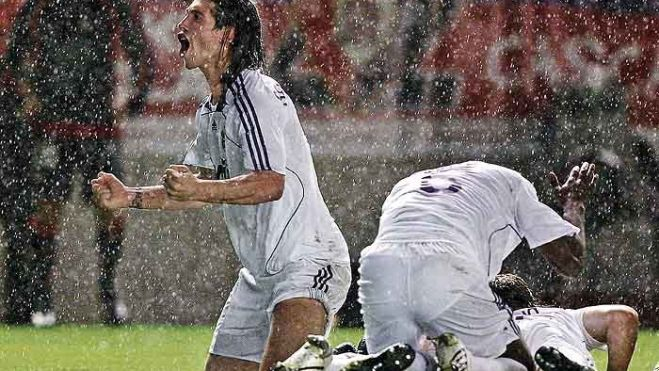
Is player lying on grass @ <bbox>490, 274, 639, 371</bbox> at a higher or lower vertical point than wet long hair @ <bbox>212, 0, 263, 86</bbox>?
lower

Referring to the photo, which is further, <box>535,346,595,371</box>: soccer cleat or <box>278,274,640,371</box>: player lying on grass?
<box>278,274,640,371</box>: player lying on grass

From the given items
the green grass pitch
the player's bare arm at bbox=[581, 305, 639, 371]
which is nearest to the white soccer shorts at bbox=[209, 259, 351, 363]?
the player's bare arm at bbox=[581, 305, 639, 371]

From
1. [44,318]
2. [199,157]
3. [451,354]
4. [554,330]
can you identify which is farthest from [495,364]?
[44,318]

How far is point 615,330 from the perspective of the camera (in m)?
5.85

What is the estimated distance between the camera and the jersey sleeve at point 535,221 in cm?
522

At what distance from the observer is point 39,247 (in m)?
9.99

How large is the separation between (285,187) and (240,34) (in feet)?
1.85

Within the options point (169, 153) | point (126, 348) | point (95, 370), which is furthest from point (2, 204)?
point (95, 370)

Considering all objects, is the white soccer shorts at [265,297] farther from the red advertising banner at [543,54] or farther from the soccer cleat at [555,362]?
the red advertising banner at [543,54]

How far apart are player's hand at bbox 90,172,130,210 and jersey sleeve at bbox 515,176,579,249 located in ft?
4.33

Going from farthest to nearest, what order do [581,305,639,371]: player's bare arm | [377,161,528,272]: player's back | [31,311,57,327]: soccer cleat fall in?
1. [31,311,57,327]: soccer cleat
2. [581,305,639,371]: player's bare arm
3. [377,161,528,272]: player's back

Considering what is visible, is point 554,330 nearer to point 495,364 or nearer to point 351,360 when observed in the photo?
point 495,364

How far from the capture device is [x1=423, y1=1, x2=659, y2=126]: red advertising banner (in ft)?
33.6

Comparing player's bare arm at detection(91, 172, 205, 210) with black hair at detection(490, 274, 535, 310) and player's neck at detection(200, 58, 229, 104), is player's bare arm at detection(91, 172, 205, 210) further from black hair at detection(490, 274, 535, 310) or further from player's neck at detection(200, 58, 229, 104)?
black hair at detection(490, 274, 535, 310)
